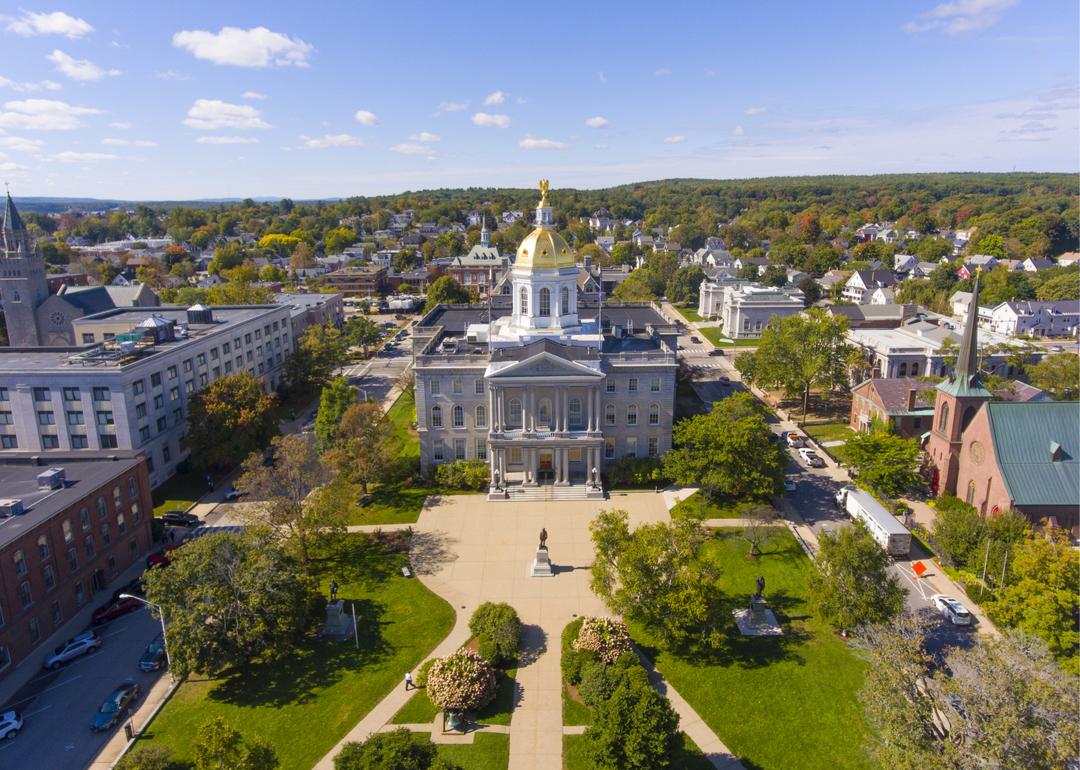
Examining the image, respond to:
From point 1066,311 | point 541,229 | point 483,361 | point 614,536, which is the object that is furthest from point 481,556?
point 1066,311

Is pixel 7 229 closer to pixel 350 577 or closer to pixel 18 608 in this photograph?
pixel 18 608

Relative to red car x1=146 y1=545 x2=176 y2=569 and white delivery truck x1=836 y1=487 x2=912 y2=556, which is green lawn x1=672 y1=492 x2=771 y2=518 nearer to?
white delivery truck x1=836 y1=487 x2=912 y2=556

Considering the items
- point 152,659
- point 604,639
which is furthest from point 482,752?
point 152,659

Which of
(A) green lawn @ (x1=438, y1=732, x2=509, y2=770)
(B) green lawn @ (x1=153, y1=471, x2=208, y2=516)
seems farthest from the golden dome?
(A) green lawn @ (x1=438, y1=732, x2=509, y2=770)

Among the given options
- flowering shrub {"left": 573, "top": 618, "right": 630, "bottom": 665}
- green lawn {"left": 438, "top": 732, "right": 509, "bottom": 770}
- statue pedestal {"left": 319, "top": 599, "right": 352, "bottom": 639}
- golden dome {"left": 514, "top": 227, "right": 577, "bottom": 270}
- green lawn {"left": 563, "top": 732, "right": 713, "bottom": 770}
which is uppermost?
golden dome {"left": 514, "top": 227, "right": 577, "bottom": 270}

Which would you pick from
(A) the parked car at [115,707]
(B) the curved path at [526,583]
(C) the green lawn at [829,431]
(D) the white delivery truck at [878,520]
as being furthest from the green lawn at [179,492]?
(C) the green lawn at [829,431]

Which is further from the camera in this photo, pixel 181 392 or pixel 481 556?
pixel 181 392
